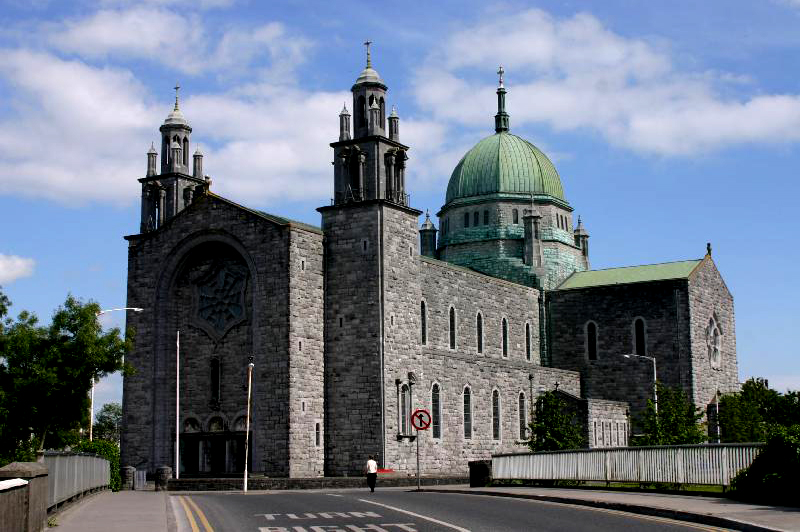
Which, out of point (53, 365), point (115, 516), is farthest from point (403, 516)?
point (53, 365)

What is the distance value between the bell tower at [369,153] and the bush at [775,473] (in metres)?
31.2

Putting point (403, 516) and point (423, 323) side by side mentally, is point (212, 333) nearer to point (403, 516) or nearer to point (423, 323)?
point (423, 323)

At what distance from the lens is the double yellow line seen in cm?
2192

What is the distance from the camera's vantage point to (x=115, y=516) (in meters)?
24.9

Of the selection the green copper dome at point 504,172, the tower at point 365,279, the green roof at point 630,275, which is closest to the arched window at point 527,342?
the green roof at point 630,275

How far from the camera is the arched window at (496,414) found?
6244 cm

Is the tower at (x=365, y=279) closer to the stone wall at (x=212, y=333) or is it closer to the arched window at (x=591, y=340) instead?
the stone wall at (x=212, y=333)

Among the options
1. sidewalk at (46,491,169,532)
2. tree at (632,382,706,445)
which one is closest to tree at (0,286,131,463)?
sidewalk at (46,491,169,532)

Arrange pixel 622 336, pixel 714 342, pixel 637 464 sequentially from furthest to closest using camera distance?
pixel 714 342
pixel 622 336
pixel 637 464

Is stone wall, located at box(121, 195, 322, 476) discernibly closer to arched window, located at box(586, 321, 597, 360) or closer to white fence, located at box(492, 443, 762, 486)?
white fence, located at box(492, 443, 762, 486)

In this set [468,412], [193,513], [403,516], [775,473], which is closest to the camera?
[403,516]

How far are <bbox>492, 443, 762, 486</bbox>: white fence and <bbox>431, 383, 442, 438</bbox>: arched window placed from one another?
1663 cm

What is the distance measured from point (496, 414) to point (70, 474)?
124 feet

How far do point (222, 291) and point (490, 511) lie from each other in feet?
114
